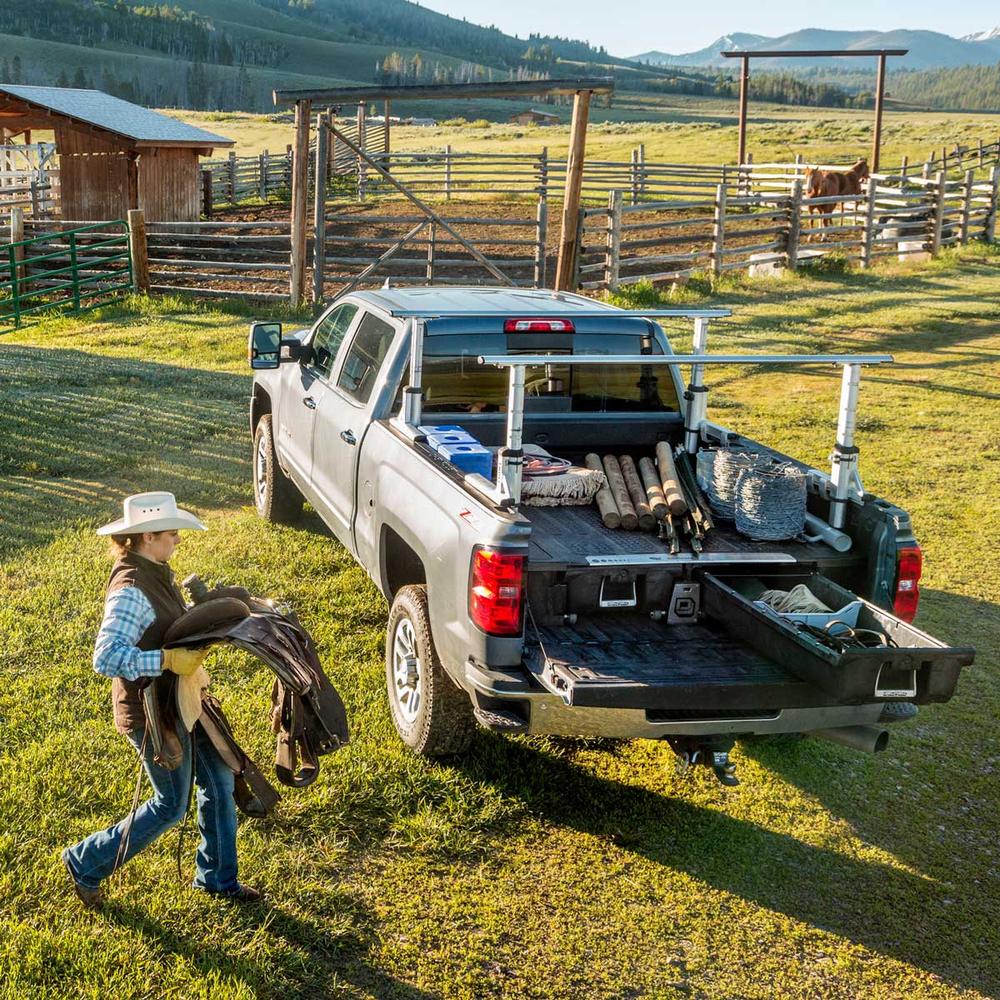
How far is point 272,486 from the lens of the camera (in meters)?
8.23

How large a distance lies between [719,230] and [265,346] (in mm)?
15089

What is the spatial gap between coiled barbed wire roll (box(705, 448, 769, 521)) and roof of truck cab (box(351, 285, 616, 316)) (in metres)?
1.29

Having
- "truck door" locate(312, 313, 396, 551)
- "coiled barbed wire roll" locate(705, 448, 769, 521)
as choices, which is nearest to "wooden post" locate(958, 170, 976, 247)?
"truck door" locate(312, 313, 396, 551)

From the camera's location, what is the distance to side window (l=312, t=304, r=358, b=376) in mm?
7105

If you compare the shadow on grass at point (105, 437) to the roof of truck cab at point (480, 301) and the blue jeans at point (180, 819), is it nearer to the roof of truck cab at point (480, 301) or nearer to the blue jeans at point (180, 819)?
the roof of truck cab at point (480, 301)

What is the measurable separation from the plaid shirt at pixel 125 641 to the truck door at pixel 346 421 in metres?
2.50

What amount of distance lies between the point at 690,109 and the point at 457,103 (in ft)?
99.8

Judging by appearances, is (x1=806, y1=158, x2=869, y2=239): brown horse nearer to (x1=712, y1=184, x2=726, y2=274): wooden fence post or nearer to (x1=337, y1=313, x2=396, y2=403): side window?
Result: (x1=712, y1=184, x2=726, y2=274): wooden fence post

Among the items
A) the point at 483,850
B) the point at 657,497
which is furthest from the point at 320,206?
the point at 483,850

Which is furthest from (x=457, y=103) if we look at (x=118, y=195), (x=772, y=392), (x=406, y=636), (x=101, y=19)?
(x=406, y=636)

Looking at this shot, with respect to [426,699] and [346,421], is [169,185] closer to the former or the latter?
[346,421]

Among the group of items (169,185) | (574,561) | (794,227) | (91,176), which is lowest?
(574,561)

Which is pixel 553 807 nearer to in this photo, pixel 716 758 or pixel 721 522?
pixel 716 758

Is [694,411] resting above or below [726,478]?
above
